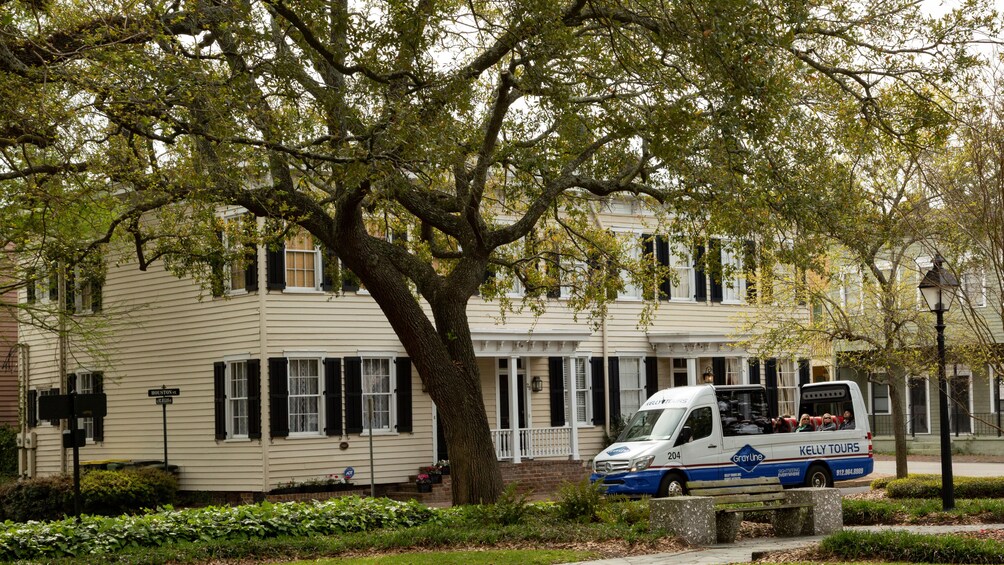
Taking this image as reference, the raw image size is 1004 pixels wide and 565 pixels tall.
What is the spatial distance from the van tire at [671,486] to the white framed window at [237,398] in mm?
10013

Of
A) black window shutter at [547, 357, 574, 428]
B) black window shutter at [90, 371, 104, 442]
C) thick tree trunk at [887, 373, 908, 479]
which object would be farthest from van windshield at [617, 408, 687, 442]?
black window shutter at [90, 371, 104, 442]

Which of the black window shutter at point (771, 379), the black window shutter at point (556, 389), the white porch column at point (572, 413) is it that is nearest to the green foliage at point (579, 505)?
the white porch column at point (572, 413)

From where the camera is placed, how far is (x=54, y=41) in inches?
545

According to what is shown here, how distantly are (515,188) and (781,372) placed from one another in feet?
63.8

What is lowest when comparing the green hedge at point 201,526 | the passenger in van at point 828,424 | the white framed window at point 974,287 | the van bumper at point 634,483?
the van bumper at point 634,483

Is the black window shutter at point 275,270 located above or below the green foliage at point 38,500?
above

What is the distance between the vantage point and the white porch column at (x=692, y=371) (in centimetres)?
3372

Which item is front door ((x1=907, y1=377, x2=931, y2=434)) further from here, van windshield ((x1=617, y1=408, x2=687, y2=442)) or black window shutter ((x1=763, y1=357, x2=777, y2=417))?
van windshield ((x1=617, y1=408, x2=687, y2=442))

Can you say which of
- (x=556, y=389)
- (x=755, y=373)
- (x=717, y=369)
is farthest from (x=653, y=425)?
(x=755, y=373)

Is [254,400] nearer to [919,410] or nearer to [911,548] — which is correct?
[911,548]

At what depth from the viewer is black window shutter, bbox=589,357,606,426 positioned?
32688 millimetres

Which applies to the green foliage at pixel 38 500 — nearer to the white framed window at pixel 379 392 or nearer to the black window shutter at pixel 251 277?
the black window shutter at pixel 251 277

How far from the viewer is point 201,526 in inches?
598

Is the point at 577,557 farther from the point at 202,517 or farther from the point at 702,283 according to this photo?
the point at 702,283
